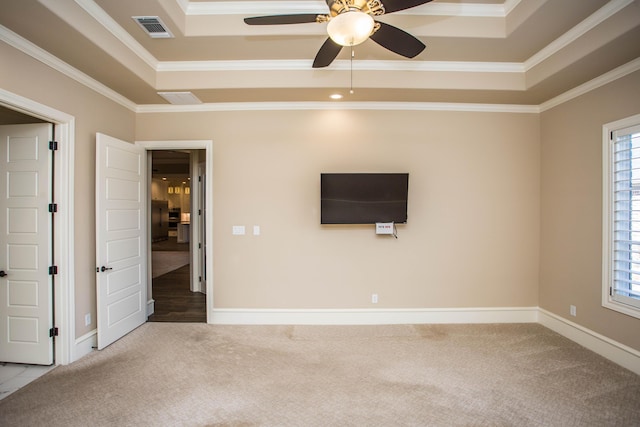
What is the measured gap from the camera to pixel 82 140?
10.1ft

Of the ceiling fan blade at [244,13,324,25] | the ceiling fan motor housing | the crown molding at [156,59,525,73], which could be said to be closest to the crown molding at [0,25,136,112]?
the crown molding at [156,59,525,73]

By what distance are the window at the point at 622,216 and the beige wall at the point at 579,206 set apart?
8cm

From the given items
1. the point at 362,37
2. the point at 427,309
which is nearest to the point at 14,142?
the point at 362,37

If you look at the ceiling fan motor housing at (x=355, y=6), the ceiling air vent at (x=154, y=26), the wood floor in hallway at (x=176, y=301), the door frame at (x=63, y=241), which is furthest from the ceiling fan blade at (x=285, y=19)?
the wood floor in hallway at (x=176, y=301)

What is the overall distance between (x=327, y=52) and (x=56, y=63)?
253cm

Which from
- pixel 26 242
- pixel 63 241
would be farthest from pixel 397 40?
pixel 26 242

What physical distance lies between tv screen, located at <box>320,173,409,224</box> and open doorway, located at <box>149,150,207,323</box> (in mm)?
2337

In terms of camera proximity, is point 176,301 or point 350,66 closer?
point 350,66

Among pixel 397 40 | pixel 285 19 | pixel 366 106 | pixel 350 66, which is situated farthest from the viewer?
pixel 366 106

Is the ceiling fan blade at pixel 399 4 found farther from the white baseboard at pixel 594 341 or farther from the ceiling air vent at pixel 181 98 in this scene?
the white baseboard at pixel 594 341

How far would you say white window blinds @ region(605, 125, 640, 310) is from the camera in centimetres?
278

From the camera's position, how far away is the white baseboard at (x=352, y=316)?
384cm

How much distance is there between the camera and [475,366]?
2.84m

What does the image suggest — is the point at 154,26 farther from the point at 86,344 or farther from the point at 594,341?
the point at 594,341
